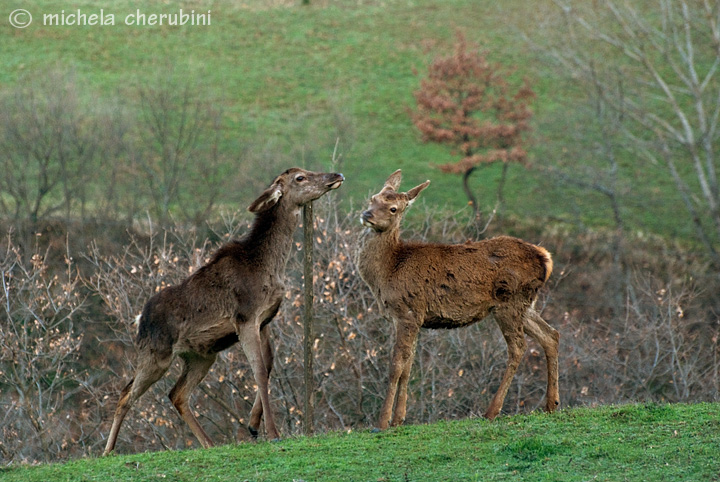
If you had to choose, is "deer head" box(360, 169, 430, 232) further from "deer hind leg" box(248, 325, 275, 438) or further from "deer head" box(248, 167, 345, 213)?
"deer hind leg" box(248, 325, 275, 438)

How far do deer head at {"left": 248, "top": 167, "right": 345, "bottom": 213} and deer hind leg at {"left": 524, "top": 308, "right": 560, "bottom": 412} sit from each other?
3.26 meters

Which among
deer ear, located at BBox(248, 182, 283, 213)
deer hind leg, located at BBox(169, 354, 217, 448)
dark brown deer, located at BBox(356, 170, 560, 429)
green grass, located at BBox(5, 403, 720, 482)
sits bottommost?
deer hind leg, located at BBox(169, 354, 217, 448)

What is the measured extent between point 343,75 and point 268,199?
51540 mm

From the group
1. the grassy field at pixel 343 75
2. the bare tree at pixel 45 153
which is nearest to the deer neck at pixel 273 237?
the grassy field at pixel 343 75

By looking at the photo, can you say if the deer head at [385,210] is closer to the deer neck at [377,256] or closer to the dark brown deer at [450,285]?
the dark brown deer at [450,285]

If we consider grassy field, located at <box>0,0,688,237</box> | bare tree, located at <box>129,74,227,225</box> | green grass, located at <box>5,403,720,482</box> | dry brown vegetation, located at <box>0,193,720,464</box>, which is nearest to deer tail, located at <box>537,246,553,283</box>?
green grass, located at <box>5,403,720,482</box>

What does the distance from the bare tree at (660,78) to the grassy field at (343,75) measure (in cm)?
183

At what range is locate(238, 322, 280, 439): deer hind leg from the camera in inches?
428

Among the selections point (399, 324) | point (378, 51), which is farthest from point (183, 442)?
point (378, 51)

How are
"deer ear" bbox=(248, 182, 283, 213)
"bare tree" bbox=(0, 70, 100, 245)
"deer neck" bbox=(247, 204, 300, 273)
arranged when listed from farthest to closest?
"bare tree" bbox=(0, 70, 100, 245), "deer ear" bbox=(248, 182, 283, 213), "deer neck" bbox=(247, 204, 300, 273)

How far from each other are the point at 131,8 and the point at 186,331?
60.7m

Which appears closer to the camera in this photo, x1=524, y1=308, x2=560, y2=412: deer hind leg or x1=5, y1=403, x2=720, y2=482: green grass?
x1=5, y1=403, x2=720, y2=482: green grass

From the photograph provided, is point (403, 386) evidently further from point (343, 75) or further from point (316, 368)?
point (343, 75)

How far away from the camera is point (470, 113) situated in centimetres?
5250
